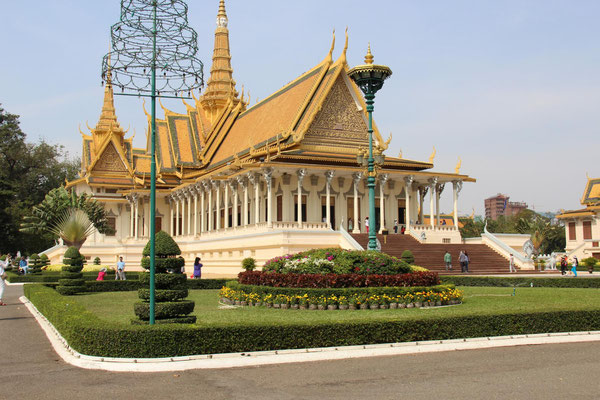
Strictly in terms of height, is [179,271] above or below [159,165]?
below

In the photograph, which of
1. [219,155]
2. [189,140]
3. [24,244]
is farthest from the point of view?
[24,244]


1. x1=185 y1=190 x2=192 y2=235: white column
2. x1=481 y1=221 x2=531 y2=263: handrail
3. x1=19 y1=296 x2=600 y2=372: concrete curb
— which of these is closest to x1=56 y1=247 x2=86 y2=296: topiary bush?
x1=19 y1=296 x2=600 y2=372: concrete curb

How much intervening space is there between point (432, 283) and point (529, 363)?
283 inches

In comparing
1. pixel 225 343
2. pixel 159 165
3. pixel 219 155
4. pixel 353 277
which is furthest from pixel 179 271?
pixel 159 165

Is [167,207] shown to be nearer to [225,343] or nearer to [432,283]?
[432,283]

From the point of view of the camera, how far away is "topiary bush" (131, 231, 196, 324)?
10680 millimetres

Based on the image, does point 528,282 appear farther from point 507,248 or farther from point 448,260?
point 507,248

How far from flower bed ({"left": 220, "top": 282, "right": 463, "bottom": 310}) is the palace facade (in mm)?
14305

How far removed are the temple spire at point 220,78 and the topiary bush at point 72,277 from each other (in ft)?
105

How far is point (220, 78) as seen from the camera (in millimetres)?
56531

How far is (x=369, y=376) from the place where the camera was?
855 cm

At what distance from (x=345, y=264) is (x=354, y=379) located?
308 inches

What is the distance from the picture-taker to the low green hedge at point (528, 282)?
75.0 feet

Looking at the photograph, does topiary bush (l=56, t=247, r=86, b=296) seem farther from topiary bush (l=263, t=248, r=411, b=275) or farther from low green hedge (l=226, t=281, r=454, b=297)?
low green hedge (l=226, t=281, r=454, b=297)
